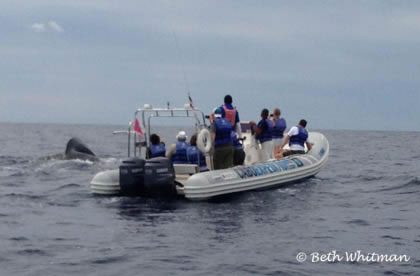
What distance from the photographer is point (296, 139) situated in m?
15.9

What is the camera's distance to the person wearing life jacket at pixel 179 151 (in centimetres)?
1286

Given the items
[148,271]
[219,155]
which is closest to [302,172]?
[219,155]

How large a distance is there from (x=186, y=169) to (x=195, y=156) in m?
0.33

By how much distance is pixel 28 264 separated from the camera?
25.4 ft

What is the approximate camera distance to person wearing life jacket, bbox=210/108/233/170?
13.0m

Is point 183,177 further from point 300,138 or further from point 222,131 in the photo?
point 300,138

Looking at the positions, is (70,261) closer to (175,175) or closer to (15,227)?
(15,227)

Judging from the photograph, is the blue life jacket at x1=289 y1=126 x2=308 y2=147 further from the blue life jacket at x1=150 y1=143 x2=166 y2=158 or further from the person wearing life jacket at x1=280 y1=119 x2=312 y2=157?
the blue life jacket at x1=150 y1=143 x2=166 y2=158

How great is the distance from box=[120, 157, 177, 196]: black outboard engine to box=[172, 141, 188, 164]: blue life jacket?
31.3 inches

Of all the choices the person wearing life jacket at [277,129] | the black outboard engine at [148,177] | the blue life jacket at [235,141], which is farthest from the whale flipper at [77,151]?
the black outboard engine at [148,177]

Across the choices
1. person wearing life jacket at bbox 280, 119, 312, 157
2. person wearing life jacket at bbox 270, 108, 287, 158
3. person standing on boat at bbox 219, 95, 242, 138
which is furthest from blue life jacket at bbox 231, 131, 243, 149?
person wearing life jacket at bbox 270, 108, 287, 158

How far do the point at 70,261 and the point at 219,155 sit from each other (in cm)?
580

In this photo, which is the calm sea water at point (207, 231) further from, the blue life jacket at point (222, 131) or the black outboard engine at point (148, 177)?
the blue life jacket at point (222, 131)

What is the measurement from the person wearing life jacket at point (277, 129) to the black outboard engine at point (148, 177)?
4306 millimetres
